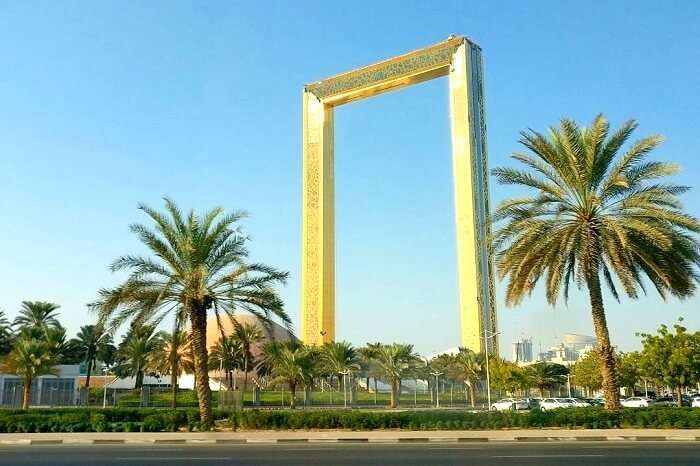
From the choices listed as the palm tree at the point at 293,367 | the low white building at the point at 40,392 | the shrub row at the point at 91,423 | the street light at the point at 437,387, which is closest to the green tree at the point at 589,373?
the street light at the point at 437,387

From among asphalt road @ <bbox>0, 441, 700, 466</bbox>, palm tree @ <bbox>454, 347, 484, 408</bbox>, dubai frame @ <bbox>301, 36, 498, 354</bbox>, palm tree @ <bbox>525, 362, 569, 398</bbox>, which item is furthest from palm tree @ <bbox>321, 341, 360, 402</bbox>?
asphalt road @ <bbox>0, 441, 700, 466</bbox>

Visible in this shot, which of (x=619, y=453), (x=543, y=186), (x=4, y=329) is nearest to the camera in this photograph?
(x=619, y=453)

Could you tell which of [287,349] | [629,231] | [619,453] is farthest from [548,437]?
[287,349]

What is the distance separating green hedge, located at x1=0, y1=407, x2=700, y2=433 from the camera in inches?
848

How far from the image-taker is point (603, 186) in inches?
874

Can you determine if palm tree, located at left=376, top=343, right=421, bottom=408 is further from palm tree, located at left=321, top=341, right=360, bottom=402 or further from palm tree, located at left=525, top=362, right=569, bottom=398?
palm tree, located at left=525, top=362, right=569, bottom=398

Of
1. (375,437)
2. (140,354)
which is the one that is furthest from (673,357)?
(140,354)

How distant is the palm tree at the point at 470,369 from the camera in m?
50.8

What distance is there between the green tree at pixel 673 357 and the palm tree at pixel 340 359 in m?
20.4

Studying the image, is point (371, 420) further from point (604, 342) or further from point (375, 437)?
point (604, 342)

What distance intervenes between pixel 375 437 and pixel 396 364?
29.2 meters

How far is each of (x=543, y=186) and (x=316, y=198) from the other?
42561 millimetres

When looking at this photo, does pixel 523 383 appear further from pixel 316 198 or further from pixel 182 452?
pixel 182 452

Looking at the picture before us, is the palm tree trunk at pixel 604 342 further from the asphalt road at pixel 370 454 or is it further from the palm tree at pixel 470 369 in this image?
the palm tree at pixel 470 369
